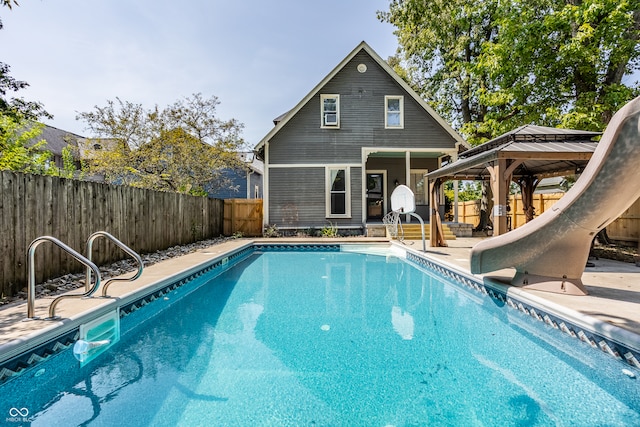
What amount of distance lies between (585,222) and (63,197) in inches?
320

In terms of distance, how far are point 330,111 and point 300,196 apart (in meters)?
4.03

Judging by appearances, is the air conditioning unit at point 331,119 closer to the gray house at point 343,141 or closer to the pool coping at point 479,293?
the gray house at point 343,141

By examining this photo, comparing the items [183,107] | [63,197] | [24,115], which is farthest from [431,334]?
[183,107]

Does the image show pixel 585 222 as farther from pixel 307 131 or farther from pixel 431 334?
pixel 307 131

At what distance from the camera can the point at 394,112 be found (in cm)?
1421

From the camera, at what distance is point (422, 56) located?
58.9ft

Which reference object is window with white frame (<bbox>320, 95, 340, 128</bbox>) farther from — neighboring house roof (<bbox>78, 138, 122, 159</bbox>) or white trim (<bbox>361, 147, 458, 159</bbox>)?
neighboring house roof (<bbox>78, 138, 122, 159</bbox>)

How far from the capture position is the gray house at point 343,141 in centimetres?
1388

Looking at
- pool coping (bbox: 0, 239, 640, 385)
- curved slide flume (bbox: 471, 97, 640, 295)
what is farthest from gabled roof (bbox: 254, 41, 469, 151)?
curved slide flume (bbox: 471, 97, 640, 295)

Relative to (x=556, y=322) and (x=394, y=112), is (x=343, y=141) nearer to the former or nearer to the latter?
(x=394, y=112)

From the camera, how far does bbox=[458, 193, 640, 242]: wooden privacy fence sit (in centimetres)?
833

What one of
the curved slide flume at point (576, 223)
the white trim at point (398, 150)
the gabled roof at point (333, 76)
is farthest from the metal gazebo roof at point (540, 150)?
the gabled roof at point (333, 76)

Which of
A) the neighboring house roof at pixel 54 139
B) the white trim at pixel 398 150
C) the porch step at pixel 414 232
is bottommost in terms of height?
the porch step at pixel 414 232

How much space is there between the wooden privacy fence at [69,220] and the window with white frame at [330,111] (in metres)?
7.16
